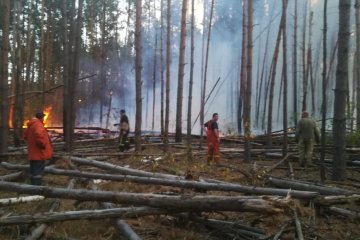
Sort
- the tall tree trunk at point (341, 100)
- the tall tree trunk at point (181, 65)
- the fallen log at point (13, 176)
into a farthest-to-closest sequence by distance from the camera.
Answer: the tall tree trunk at point (181, 65)
the tall tree trunk at point (341, 100)
the fallen log at point (13, 176)

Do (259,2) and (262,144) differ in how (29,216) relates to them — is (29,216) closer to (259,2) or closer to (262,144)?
(262,144)

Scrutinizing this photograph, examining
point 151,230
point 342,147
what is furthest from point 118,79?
point 151,230

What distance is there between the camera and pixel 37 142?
24.3 ft

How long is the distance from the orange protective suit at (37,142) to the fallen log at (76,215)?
3131 mm

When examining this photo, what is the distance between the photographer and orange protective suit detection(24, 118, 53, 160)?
24.2 ft

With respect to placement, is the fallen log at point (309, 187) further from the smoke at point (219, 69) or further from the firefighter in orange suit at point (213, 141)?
the smoke at point (219, 69)

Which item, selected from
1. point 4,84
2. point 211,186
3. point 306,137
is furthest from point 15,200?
point 306,137

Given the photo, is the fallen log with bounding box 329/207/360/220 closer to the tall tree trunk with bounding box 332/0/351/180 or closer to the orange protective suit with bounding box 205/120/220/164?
the tall tree trunk with bounding box 332/0/351/180

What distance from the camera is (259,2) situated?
34688 millimetres

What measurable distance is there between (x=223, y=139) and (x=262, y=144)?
7.41 ft

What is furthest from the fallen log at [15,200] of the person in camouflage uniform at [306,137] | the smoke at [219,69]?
the smoke at [219,69]

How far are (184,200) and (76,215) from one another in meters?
1.33

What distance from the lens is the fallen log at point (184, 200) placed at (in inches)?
152

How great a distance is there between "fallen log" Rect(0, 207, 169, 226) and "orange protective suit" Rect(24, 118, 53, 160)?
123 inches
